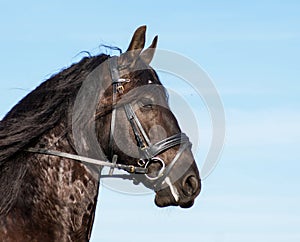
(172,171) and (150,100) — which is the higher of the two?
(150,100)

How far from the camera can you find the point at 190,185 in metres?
7.97

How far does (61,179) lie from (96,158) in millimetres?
384

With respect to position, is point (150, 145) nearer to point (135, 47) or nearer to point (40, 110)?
point (135, 47)

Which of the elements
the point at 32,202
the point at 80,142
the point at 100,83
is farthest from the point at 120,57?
the point at 32,202

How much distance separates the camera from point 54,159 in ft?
26.2

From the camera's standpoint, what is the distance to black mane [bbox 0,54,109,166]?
26.2ft

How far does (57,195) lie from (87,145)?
537 mm

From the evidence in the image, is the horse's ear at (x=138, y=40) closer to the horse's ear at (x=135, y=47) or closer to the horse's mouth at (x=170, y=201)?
the horse's ear at (x=135, y=47)

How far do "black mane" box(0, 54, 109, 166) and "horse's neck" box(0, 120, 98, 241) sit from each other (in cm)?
13

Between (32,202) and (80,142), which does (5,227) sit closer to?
(32,202)

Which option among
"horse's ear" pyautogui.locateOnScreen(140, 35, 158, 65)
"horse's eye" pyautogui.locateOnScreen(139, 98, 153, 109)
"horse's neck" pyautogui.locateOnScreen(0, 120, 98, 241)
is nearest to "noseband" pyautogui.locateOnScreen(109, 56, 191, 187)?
"horse's eye" pyautogui.locateOnScreen(139, 98, 153, 109)

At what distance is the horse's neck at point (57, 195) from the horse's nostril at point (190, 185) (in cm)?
80

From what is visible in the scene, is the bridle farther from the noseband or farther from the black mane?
the black mane

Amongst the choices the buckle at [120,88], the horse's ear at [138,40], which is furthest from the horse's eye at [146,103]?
the horse's ear at [138,40]
